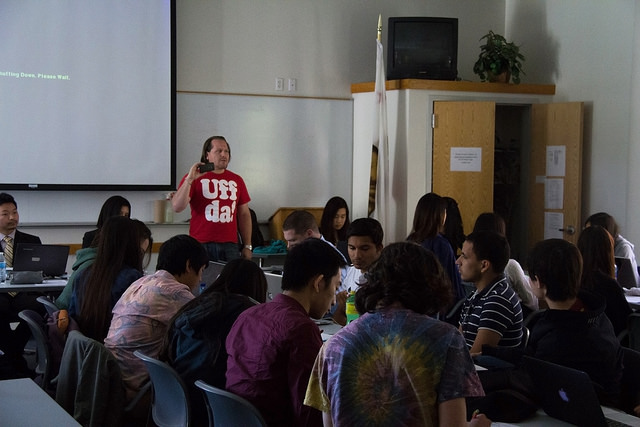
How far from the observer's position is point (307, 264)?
2773mm

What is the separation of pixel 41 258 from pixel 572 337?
3.97m

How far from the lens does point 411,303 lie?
6.88ft

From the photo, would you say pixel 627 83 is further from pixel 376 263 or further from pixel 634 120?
pixel 376 263

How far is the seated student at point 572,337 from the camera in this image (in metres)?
2.93

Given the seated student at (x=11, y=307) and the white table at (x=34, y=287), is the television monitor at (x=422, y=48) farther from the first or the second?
the white table at (x=34, y=287)

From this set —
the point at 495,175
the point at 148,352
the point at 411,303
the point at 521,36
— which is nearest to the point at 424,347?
the point at 411,303

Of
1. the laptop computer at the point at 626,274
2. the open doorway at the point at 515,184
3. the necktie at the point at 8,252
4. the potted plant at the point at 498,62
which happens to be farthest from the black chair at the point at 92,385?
the open doorway at the point at 515,184

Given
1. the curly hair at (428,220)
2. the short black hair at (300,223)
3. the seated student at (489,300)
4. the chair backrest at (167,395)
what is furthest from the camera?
the curly hair at (428,220)

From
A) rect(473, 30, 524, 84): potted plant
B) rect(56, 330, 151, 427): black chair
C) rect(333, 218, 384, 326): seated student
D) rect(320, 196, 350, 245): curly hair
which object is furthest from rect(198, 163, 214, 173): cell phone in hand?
rect(473, 30, 524, 84): potted plant

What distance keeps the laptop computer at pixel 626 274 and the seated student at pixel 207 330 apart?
325cm

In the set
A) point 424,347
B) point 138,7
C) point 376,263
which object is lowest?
point 424,347

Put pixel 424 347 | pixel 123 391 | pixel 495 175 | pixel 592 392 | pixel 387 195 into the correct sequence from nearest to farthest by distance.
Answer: pixel 424 347 < pixel 592 392 < pixel 123 391 < pixel 387 195 < pixel 495 175

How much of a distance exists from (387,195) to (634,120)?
2378mm

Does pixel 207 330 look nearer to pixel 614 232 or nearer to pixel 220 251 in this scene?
pixel 220 251
